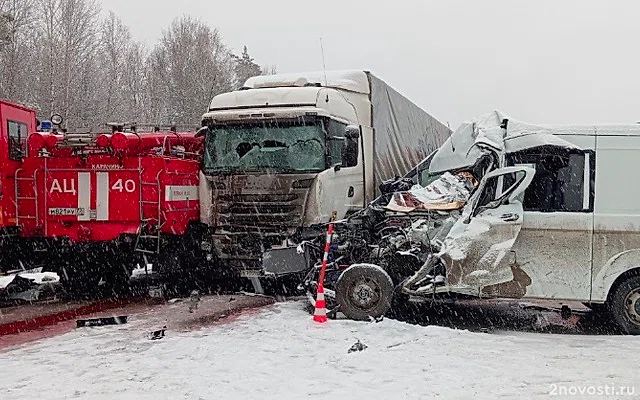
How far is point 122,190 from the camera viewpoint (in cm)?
1148

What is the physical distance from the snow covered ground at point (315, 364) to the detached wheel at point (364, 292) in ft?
1.07

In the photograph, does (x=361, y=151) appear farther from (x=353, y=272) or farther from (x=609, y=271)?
(x=609, y=271)

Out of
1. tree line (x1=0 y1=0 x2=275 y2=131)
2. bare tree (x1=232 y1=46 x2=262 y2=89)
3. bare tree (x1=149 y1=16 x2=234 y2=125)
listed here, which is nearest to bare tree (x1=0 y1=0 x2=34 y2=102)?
tree line (x1=0 y1=0 x2=275 y2=131)

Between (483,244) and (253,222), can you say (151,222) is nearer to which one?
(253,222)

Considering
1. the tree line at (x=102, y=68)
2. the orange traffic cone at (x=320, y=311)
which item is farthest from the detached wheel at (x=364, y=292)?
the tree line at (x=102, y=68)

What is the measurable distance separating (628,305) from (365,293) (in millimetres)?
3198

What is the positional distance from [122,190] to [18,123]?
2.70 m

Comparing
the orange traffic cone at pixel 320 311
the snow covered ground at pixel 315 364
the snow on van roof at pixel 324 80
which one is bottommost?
the snow covered ground at pixel 315 364

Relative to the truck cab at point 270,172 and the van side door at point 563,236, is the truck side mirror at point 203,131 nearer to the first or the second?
the truck cab at point 270,172

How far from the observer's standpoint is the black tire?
8609 mm

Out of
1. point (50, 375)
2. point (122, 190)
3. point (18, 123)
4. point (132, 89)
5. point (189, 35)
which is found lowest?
point (50, 375)

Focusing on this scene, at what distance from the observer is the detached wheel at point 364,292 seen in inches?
352

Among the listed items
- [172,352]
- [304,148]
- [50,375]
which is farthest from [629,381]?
[304,148]

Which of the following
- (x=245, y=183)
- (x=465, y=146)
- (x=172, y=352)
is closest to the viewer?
(x=172, y=352)
